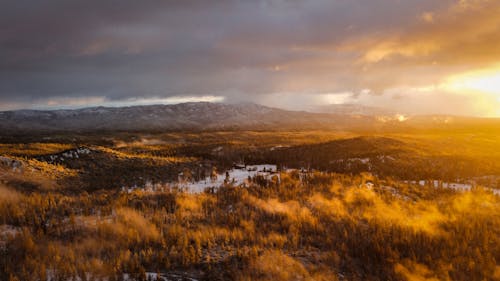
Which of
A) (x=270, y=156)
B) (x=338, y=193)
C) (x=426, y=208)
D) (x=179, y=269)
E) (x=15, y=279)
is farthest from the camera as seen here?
(x=270, y=156)

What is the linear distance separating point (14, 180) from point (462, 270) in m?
21.1

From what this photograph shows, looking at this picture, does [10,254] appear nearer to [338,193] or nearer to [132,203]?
[132,203]

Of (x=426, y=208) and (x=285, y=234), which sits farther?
(x=426, y=208)

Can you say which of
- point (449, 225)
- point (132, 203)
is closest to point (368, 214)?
point (449, 225)

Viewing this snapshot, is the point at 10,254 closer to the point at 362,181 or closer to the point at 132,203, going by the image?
the point at 132,203

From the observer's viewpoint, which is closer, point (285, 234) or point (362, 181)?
point (285, 234)

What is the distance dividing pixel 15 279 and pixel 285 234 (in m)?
5.82

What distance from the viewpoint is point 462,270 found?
6.01 meters

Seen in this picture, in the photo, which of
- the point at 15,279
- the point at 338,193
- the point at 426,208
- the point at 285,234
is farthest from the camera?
the point at 338,193

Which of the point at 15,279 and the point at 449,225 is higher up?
the point at 15,279

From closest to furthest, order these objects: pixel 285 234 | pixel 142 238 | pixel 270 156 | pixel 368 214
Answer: pixel 142 238
pixel 285 234
pixel 368 214
pixel 270 156

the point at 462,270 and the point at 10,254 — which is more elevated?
the point at 10,254

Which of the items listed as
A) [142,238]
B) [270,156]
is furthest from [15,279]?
[270,156]

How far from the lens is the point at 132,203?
36.9ft
